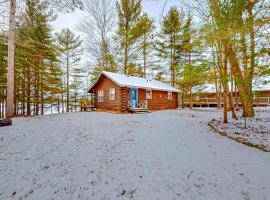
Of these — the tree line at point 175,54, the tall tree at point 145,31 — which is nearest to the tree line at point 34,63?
the tree line at point 175,54

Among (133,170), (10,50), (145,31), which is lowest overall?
(133,170)

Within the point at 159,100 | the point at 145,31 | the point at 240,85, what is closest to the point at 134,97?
the point at 159,100

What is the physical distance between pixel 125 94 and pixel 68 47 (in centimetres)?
1354

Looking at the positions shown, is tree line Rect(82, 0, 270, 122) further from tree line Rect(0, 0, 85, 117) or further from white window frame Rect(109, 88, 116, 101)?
white window frame Rect(109, 88, 116, 101)

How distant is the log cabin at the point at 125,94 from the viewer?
14.5 metres

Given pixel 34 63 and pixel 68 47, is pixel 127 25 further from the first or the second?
pixel 34 63

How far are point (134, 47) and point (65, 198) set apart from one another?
19339 mm

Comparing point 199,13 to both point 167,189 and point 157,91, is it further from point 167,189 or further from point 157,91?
point 157,91

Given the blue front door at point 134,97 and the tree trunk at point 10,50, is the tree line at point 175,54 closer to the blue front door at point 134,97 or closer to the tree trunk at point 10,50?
the blue front door at point 134,97

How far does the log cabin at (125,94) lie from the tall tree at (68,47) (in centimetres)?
714

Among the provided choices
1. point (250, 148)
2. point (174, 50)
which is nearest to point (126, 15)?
point (174, 50)

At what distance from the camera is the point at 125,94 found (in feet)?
47.7

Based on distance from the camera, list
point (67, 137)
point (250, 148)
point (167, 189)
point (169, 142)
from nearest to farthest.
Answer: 1. point (167, 189)
2. point (250, 148)
3. point (169, 142)
4. point (67, 137)

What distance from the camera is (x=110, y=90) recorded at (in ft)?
51.5
